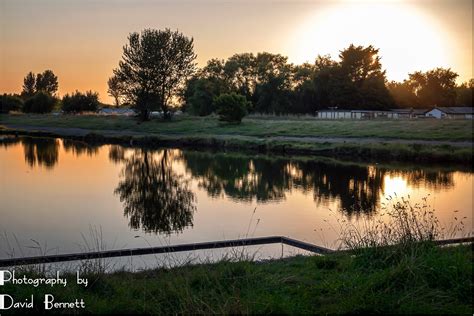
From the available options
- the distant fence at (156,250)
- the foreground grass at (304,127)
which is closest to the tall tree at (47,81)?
the foreground grass at (304,127)

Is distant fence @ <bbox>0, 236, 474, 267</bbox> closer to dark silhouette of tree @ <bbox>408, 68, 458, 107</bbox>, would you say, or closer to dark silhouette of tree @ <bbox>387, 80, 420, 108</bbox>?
dark silhouette of tree @ <bbox>387, 80, 420, 108</bbox>

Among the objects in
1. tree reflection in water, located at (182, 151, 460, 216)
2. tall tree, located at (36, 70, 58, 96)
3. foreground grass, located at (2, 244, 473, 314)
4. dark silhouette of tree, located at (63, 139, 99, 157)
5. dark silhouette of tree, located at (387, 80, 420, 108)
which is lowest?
tree reflection in water, located at (182, 151, 460, 216)

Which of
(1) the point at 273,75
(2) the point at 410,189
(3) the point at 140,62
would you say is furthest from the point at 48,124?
(2) the point at 410,189

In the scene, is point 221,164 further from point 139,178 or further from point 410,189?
point 410,189

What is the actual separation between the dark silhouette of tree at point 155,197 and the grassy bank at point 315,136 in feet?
41.5

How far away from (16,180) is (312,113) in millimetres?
63409

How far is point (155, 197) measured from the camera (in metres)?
20.5

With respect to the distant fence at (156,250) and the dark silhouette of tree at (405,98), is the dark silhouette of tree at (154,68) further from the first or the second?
the distant fence at (156,250)

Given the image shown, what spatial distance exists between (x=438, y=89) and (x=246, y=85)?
116ft

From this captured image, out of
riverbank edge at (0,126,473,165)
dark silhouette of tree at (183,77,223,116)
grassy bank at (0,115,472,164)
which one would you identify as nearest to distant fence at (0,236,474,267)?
riverbank edge at (0,126,473,165)

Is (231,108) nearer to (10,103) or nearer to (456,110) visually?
(456,110)

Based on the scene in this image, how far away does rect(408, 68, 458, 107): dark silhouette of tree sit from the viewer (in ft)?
299

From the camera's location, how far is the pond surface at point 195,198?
13.3 metres

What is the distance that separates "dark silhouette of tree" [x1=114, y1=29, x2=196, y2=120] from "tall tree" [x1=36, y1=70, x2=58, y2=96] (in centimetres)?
7586
